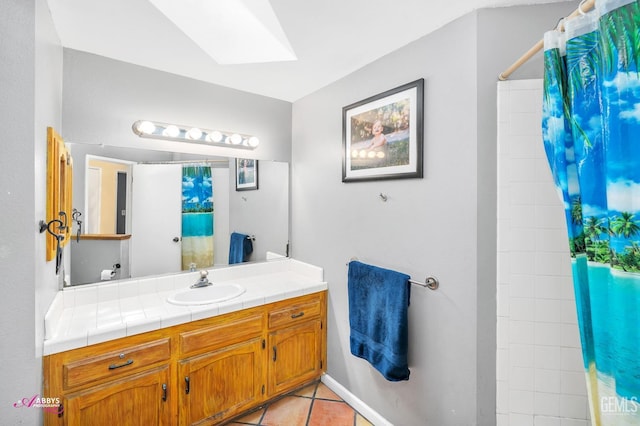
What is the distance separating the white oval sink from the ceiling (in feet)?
5.04

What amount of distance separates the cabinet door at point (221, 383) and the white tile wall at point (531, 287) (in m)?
1.39

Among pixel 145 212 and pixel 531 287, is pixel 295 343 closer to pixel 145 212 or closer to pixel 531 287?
pixel 145 212

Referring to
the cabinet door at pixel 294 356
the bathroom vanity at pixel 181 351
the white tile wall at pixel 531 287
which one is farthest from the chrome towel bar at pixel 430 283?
the cabinet door at pixel 294 356

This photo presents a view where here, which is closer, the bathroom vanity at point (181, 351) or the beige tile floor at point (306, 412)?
the bathroom vanity at point (181, 351)

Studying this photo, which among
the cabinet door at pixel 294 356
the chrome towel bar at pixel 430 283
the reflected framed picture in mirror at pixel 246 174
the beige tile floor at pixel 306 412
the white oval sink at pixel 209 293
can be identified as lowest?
the beige tile floor at pixel 306 412

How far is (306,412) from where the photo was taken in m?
2.00

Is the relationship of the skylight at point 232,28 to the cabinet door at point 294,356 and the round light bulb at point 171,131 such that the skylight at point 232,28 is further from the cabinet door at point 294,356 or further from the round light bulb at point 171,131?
the cabinet door at point 294,356

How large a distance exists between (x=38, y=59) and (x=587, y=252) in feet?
6.69

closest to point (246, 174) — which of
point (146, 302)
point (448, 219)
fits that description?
point (146, 302)

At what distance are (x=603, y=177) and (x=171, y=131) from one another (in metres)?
2.26

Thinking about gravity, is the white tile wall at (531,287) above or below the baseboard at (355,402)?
above

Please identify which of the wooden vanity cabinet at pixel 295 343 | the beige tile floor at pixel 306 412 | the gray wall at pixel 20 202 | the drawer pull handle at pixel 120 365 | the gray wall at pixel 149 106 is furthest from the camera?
the wooden vanity cabinet at pixel 295 343

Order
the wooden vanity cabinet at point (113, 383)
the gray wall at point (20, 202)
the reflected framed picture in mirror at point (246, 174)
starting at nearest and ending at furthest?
the gray wall at point (20, 202)
the wooden vanity cabinet at point (113, 383)
the reflected framed picture in mirror at point (246, 174)

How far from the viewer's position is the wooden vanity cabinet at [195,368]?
136cm
